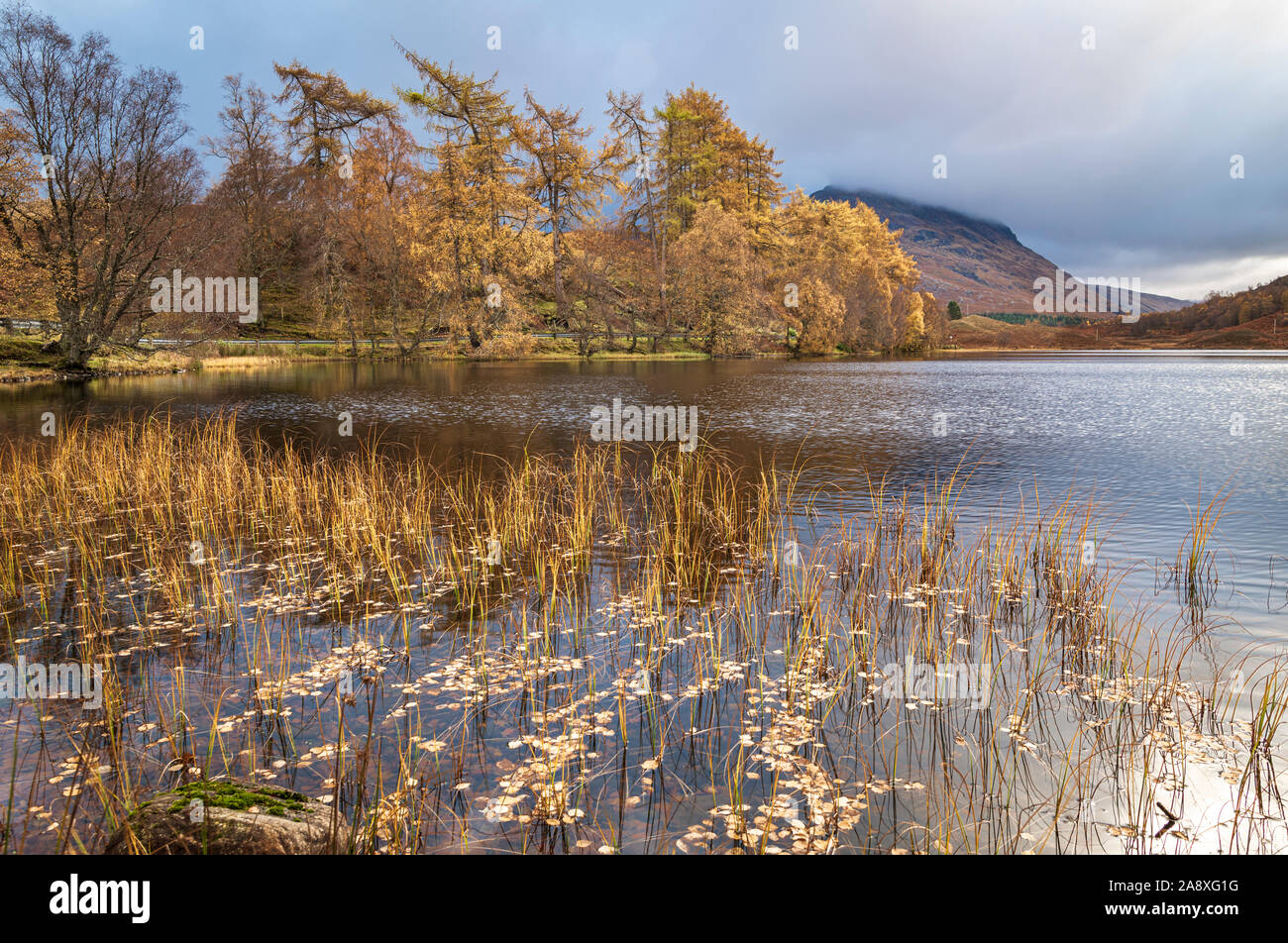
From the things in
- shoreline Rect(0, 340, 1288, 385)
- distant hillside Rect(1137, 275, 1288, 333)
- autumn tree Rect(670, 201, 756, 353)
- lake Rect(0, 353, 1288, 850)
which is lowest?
lake Rect(0, 353, 1288, 850)

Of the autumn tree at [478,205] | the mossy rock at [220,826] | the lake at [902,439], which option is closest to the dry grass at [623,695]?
the lake at [902,439]

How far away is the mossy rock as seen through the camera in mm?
4258

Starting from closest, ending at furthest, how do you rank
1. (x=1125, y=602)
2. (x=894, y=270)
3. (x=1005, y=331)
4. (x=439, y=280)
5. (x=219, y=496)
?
(x=1125, y=602) → (x=219, y=496) → (x=439, y=280) → (x=894, y=270) → (x=1005, y=331)

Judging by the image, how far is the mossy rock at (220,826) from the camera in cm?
426

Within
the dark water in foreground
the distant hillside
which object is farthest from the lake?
the distant hillside

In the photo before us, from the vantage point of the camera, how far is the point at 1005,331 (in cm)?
19300

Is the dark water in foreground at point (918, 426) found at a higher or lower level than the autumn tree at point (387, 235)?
lower

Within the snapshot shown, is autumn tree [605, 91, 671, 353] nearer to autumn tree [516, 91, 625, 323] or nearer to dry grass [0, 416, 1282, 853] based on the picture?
autumn tree [516, 91, 625, 323]

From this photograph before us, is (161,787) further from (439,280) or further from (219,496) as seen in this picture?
(439,280)

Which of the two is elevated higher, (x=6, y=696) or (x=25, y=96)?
(x=25, y=96)

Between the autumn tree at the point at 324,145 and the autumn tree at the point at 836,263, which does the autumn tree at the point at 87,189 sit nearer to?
the autumn tree at the point at 324,145
